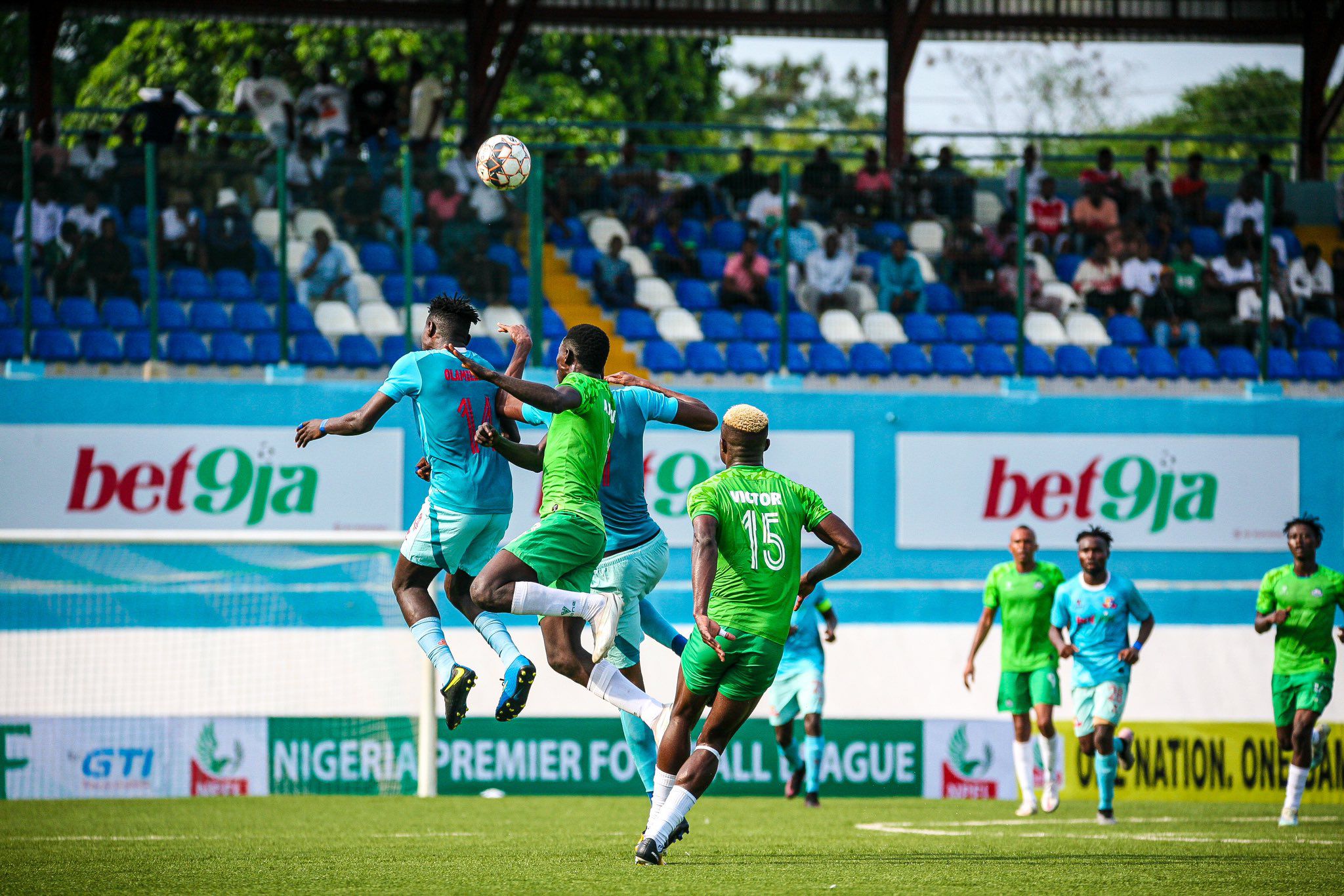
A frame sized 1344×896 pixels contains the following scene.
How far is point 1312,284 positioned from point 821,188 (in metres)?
5.88

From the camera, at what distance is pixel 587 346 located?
778 centimetres

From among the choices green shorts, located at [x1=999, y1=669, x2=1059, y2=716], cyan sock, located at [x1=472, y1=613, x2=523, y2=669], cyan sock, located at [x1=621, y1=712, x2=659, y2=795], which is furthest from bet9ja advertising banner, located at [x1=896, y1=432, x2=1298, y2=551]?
cyan sock, located at [x1=472, y1=613, x2=523, y2=669]

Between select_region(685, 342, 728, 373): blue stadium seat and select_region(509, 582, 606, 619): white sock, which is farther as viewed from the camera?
select_region(685, 342, 728, 373): blue stadium seat

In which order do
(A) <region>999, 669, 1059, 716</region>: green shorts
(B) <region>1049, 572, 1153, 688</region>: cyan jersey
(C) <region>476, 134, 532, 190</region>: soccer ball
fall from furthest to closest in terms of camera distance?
(A) <region>999, 669, 1059, 716</region>: green shorts → (B) <region>1049, 572, 1153, 688</region>: cyan jersey → (C) <region>476, 134, 532, 190</region>: soccer ball

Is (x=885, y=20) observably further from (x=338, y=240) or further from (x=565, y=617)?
(x=565, y=617)

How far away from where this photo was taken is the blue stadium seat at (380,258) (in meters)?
16.0

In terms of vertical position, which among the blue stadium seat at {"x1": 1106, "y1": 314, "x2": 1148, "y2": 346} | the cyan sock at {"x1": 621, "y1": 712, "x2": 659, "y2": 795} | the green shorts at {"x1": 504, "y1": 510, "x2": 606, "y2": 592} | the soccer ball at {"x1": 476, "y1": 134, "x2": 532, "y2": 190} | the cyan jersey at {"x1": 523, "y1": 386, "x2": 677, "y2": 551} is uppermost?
the soccer ball at {"x1": 476, "y1": 134, "x2": 532, "y2": 190}

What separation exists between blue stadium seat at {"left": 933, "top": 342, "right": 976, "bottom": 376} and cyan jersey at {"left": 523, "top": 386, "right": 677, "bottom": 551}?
930 centimetres

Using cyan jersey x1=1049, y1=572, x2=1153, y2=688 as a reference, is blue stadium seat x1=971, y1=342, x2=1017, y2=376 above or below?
above

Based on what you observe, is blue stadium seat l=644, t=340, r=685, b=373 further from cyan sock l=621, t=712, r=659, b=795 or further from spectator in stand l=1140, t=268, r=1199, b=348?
cyan sock l=621, t=712, r=659, b=795

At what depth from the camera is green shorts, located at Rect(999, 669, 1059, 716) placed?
40.8ft

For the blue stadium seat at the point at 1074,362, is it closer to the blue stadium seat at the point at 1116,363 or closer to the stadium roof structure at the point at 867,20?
the blue stadium seat at the point at 1116,363

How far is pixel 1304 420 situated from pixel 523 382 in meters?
12.2

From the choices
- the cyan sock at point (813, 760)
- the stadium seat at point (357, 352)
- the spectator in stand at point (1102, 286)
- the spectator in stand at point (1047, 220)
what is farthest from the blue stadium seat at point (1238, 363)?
the stadium seat at point (357, 352)
